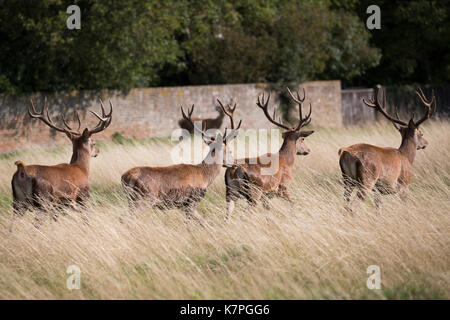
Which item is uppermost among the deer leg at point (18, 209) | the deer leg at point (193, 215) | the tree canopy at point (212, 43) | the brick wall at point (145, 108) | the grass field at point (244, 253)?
the tree canopy at point (212, 43)

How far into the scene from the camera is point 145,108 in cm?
1900

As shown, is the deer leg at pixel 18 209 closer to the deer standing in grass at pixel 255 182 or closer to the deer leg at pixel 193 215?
the deer leg at pixel 193 215

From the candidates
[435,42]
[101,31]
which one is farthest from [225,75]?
[435,42]

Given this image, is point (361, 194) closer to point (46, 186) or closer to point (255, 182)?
point (255, 182)

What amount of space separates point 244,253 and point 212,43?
17.0m

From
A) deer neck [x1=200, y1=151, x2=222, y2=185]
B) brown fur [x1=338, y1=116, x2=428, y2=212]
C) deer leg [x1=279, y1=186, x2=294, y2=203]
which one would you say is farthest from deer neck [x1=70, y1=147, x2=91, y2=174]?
brown fur [x1=338, y1=116, x2=428, y2=212]

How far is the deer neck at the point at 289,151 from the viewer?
8.56m

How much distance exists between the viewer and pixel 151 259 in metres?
6.17

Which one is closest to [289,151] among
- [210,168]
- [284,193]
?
[284,193]

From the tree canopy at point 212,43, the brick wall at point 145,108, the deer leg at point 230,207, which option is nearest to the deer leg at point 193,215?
the deer leg at point 230,207

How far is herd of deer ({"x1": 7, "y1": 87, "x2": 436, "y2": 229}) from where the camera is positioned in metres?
7.33

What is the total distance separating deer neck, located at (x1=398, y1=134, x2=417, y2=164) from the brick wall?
24.1 ft

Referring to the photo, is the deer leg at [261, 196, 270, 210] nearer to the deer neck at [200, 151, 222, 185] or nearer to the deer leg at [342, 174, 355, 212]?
the deer neck at [200, 151, 222, 185]

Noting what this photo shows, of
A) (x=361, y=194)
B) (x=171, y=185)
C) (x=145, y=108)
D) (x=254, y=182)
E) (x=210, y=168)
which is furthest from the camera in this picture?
(x=145, y=108)
